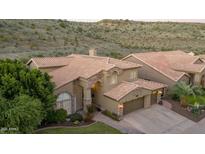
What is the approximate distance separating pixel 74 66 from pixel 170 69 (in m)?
12.4

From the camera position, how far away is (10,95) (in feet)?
52.3

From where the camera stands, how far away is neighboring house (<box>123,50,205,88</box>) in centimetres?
2727

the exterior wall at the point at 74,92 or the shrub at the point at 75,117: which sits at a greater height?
the exterior wall at the point at 74,92

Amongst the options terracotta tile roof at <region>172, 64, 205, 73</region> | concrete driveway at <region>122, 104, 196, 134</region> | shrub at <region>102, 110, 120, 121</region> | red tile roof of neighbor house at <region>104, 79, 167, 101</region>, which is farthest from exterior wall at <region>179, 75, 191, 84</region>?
shrub at <region>102, 110, 120, 121</region>

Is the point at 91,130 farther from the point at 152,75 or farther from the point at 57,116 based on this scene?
the point at 152,75

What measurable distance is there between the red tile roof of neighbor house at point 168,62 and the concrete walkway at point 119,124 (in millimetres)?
10042

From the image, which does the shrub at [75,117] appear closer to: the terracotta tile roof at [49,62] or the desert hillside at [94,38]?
the terracotta tile roof at [49,62]

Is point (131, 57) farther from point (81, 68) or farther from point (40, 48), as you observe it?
point (40, 48)

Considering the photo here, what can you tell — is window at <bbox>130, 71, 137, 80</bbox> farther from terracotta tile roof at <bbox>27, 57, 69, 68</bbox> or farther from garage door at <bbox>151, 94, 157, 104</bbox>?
terracotta tile roof at <bbox>27, 57, 69, 68</bbox>

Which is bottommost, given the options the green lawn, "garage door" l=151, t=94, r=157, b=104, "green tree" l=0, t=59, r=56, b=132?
the green lawn

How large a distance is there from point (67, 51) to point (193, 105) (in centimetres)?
2804

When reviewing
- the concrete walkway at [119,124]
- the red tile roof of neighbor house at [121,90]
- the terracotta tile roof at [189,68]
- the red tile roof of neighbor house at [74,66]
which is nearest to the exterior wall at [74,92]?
the red tile roof of neighbor house at [74,66]

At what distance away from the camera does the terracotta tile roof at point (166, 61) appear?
90.1ft

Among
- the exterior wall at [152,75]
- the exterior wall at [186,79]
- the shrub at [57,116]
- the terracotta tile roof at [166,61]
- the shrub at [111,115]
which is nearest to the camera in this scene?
the shrub at [57,116]
